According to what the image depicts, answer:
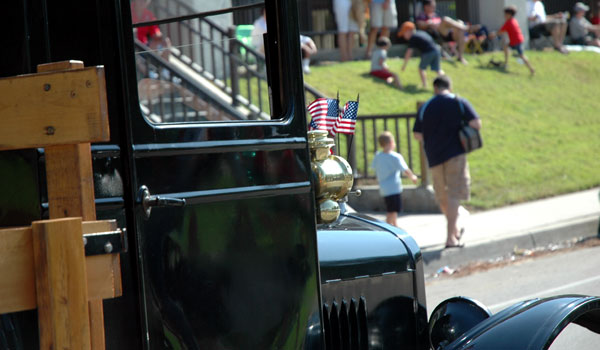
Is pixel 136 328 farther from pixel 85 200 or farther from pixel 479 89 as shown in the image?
pixel 479 89

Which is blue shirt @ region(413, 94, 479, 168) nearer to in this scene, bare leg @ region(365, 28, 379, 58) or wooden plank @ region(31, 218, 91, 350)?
wooden plank @ region(31, 218, 91, 350)

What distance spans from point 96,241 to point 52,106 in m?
0.34

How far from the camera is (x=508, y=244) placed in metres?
9.32

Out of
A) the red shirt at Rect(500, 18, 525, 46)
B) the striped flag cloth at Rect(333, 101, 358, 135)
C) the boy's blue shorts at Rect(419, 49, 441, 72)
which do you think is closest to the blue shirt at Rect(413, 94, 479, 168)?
the striped flag cloth at Rect(333, 101, 358, 135)

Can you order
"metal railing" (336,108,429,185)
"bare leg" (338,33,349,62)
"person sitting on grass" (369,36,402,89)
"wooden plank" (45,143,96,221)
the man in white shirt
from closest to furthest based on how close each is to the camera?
1. "wooden plank" (45,143,96,221)
2. "metal railing" (336,108,429,185)
3. "person sitting on grass" (369,36,402,89)
4. "bare leg" (338,33,349,62)
5. the man in white shirt

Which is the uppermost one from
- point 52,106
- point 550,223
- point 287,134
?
point 52,106

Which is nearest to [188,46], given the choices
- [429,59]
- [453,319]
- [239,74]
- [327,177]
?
[327,177]

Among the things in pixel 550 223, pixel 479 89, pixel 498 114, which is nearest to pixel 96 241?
pixel 550 223

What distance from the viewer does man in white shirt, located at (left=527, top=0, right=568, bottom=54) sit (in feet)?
79.5

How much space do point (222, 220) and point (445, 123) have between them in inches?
267

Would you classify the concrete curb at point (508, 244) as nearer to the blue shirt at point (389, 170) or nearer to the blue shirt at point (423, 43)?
the blue shirt at point (389, 170)

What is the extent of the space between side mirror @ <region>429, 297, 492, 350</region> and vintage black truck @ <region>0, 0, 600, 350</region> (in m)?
0.27

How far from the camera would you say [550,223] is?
400 inches

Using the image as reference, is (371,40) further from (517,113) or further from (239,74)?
(239,74)
